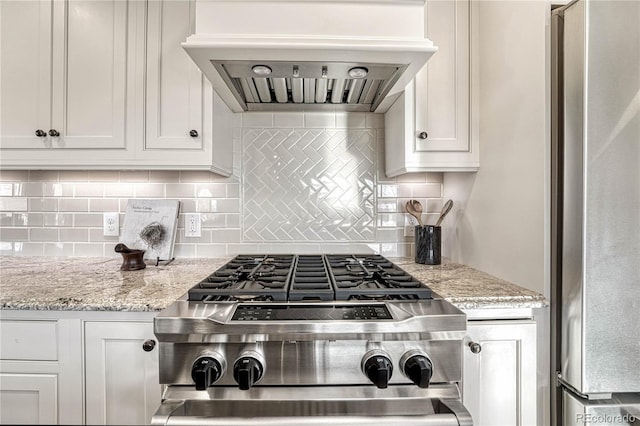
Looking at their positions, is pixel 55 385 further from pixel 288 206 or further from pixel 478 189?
pixel 478 189

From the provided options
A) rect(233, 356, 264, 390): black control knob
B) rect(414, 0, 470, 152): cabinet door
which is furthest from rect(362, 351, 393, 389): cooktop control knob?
rect(414, 0, 470, 152): cabinet door

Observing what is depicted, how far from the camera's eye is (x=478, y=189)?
145 cm

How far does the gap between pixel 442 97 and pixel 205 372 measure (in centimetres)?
138

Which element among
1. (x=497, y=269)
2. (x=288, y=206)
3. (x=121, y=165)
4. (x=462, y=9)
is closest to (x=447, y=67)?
(x=462, y=9)

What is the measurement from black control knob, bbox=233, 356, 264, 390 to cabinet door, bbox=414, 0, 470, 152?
1.08 metres

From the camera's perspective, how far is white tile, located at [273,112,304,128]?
1742 mm

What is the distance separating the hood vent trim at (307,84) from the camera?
1229mm

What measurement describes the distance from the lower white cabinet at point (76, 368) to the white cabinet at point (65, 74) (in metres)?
0.75

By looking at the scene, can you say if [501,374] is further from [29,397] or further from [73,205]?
Result: [73,205]

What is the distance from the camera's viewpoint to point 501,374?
1034 millimetres

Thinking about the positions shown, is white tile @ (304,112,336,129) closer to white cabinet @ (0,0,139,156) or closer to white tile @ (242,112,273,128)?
white tile @ (242,112,273,128)

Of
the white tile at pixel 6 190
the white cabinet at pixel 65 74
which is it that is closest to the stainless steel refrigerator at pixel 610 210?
the white cabinet at pixel 65 74

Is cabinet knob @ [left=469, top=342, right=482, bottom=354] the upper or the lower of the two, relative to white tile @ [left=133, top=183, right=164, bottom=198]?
lower

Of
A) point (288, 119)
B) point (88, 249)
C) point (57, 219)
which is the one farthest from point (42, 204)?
point (288, 119)
